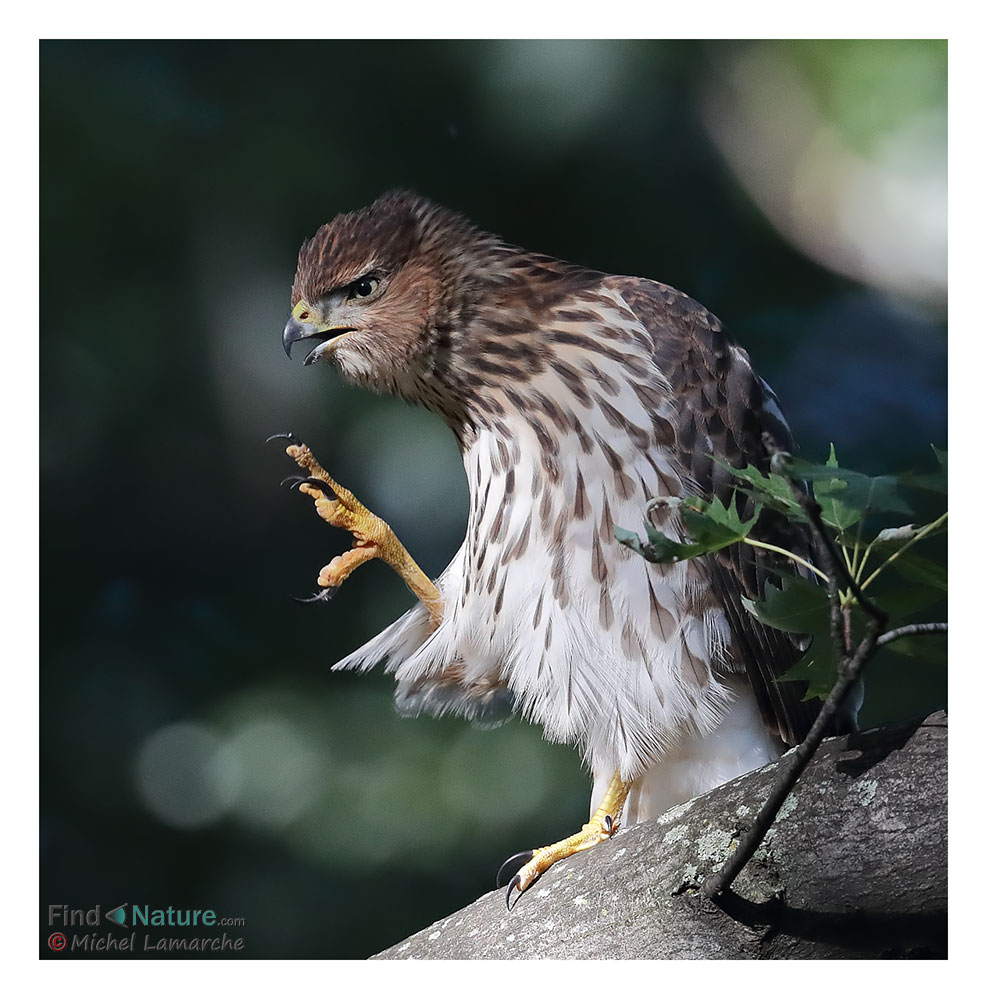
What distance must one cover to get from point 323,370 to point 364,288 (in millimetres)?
358

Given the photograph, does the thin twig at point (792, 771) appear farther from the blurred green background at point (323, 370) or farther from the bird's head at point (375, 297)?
the bird's head at point (375, 297)

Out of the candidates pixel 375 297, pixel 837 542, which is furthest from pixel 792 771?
pixel 375 297

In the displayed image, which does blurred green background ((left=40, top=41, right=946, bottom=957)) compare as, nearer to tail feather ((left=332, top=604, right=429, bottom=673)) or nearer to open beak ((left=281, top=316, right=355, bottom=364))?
tail feather ((left=332, top=604, right=429, bottom=673))

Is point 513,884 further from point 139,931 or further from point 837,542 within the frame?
point 837,542

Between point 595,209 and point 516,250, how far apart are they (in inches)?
7.0

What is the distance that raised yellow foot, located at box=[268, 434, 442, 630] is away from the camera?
2.02m

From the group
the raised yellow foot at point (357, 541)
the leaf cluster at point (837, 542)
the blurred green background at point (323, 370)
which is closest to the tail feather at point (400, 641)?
the raised yellow foot at point (357, 541)

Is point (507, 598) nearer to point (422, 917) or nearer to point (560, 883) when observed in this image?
point (560, 883)

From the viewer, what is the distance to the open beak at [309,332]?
1.93 metres

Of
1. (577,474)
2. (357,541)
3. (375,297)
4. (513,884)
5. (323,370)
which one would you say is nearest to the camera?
(513,884)

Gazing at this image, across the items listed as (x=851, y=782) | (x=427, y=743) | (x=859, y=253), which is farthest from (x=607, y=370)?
(x=427, y=743)

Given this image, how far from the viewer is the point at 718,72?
1.93 m

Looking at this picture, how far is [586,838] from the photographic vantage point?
1876mm

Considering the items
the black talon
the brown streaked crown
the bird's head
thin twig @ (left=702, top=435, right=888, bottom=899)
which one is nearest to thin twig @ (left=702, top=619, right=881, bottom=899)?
thin twig @ (left=702, top=435, right=888, bottom=899)
